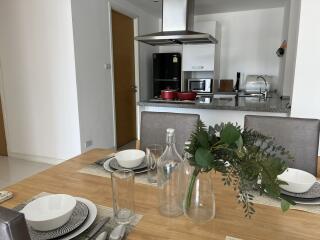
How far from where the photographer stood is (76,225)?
0.72 m

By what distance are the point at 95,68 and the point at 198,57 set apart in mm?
2002

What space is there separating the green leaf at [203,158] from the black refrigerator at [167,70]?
399 cm

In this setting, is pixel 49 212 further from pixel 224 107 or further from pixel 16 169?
pixel 16 169

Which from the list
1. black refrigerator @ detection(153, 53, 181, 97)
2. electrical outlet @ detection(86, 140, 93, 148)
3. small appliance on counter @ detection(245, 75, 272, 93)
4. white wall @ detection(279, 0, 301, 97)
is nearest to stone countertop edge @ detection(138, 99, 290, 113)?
white wall @ detection(279, 0, 301, 97)

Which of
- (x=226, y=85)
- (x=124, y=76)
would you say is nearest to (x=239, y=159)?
(x=124, y=76)

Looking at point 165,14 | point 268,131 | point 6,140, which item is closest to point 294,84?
point 268,131

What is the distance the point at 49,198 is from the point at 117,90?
10.0 ft

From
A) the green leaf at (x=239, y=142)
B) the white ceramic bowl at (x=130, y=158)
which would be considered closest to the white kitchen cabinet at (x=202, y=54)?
the white ceramic bowl at (x=130, y=158)

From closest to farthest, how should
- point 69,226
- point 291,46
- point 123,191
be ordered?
point 69,226 → point 123,191 → point 291,46

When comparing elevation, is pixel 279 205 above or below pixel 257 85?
below

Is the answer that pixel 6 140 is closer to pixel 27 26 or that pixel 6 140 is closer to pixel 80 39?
pixel 27 26

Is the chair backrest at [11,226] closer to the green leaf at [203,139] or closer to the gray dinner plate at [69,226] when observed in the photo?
the gray dinner plate at [69,226]

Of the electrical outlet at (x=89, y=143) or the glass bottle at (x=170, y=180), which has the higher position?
the glass bottle at (x=170, y=180)

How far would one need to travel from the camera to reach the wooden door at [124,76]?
3.70m
